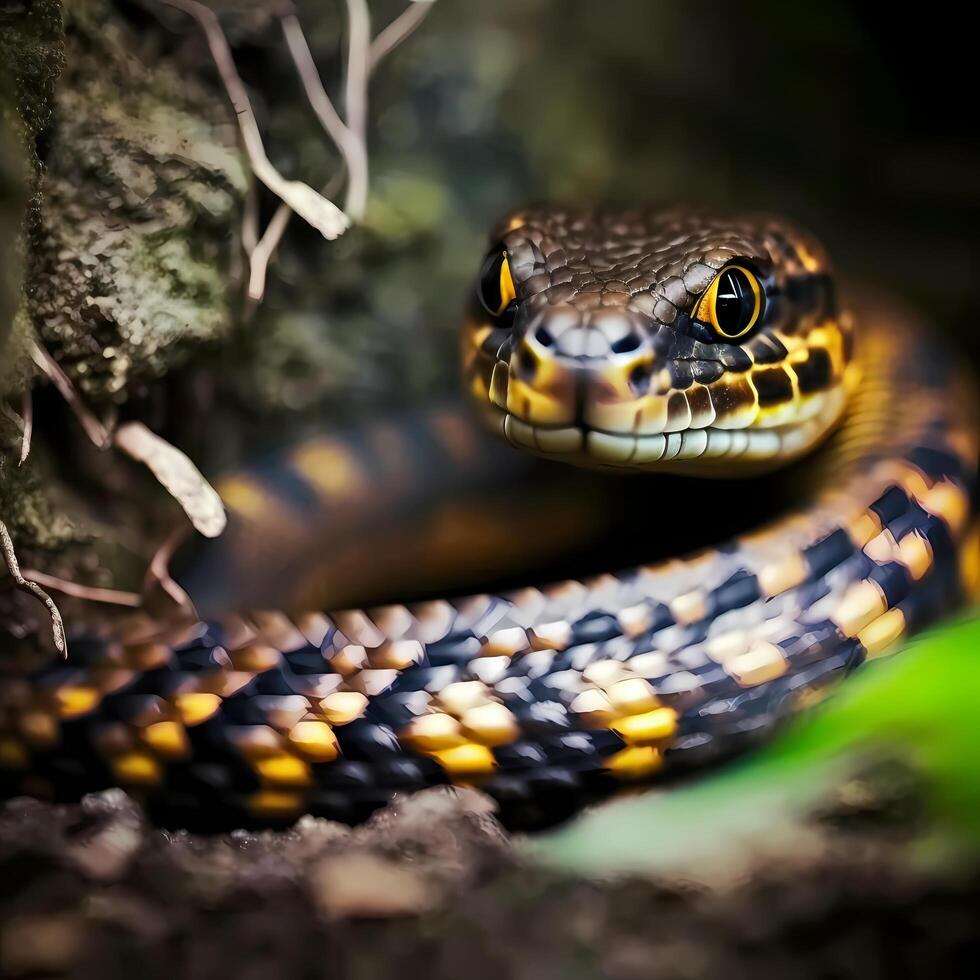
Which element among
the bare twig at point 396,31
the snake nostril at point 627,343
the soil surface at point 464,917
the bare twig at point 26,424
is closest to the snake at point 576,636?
the snake nostril at point 627,343

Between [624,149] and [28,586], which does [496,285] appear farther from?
[624,149]

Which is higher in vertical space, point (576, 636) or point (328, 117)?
point (328, 117)

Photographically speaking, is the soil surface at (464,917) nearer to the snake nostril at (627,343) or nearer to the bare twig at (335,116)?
the snake nostril at (627,343)

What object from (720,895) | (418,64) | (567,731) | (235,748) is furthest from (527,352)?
(418,64)

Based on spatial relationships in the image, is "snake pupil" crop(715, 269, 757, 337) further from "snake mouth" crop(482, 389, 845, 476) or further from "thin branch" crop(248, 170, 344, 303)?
"thin branch" crop(248, 170, 344, 303)

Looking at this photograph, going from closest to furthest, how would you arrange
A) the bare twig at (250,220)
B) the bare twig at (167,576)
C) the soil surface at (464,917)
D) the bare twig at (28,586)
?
the soil surface at (464,917)
the bare twig at (28,586)
the bare twig at (167,576)
the bare twig at (250,220)

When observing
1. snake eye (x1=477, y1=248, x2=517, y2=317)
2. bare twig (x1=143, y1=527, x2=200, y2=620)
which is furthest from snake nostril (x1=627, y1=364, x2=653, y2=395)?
bare twig (x1=143, y1=527, x2=200, y2=620)

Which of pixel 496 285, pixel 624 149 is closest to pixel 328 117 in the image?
pixel 496 285
